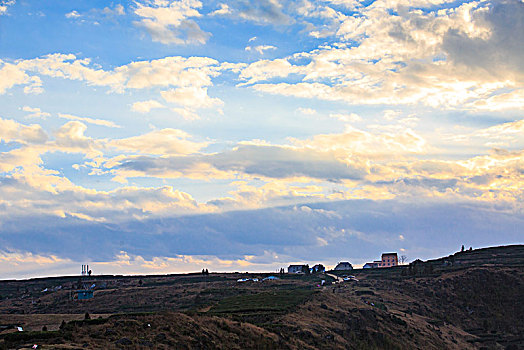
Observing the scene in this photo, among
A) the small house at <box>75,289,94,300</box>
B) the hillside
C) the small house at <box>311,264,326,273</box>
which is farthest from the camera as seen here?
the small house at <box>311,264,326,273</box>

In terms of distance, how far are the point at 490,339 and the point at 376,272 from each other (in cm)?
7053

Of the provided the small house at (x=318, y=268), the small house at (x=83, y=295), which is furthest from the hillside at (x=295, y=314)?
the small house at (x=318, y=268)

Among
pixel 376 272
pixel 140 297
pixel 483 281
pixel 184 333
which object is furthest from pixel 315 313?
pixel 376 272

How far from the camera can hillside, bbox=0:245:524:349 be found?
53.5m

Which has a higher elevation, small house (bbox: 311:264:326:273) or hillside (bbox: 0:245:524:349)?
small house (bbox: 311:264:326:273)

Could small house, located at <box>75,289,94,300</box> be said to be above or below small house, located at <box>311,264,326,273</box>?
below

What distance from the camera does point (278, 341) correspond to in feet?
205

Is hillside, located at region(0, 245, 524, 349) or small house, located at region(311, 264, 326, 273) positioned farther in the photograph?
small house, located at region(311, 264, 326, 273)

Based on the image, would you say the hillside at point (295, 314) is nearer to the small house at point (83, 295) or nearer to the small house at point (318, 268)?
the small house at point (83, 295)

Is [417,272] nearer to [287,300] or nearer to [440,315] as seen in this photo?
[440,315]

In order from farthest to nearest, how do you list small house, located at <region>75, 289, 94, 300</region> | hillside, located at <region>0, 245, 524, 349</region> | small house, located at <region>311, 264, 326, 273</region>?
1. small house, located at <region>311, 264, 326, 273</region>
2. small house, located at <region>75, 289, 94, 300</region>
3. hillside, located at <region>0, 245, 524, 349</region>

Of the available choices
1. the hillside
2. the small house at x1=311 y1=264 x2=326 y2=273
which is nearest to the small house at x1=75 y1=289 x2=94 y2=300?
the hillside

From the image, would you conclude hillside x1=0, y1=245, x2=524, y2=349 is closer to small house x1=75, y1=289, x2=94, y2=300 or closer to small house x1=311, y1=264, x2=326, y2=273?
small house x1=75, y1=289, x2=94, y2=300

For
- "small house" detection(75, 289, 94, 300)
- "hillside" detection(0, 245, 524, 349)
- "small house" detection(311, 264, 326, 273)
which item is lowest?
"hillside" detection(0, 245, 524, 349)
